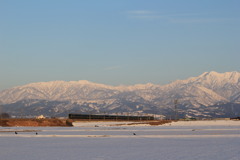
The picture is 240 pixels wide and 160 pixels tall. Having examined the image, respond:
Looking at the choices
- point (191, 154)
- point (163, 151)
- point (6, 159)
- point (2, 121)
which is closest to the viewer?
point (6, 159)

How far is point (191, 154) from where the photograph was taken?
129 ft

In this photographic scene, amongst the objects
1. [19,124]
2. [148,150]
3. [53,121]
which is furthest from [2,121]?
[148,150]

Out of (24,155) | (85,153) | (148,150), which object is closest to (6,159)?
(24,155)

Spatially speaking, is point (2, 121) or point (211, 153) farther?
point (2, 121)

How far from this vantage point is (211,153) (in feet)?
131

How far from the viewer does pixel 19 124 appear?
143 meters

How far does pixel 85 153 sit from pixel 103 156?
10.2 ft

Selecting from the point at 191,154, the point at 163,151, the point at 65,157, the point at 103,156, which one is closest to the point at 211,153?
the point at 191,154

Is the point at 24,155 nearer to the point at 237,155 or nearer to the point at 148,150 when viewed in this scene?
the point at 148,150

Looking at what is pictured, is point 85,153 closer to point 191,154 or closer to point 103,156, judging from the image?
point 103,156

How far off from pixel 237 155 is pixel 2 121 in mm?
113575

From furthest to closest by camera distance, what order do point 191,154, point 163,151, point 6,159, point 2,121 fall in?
1. point 2,121
2. point 163,151
3. point 191,154
4. point 6,159

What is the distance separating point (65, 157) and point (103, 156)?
9.93ft

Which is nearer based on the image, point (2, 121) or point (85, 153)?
point (85, 153)
